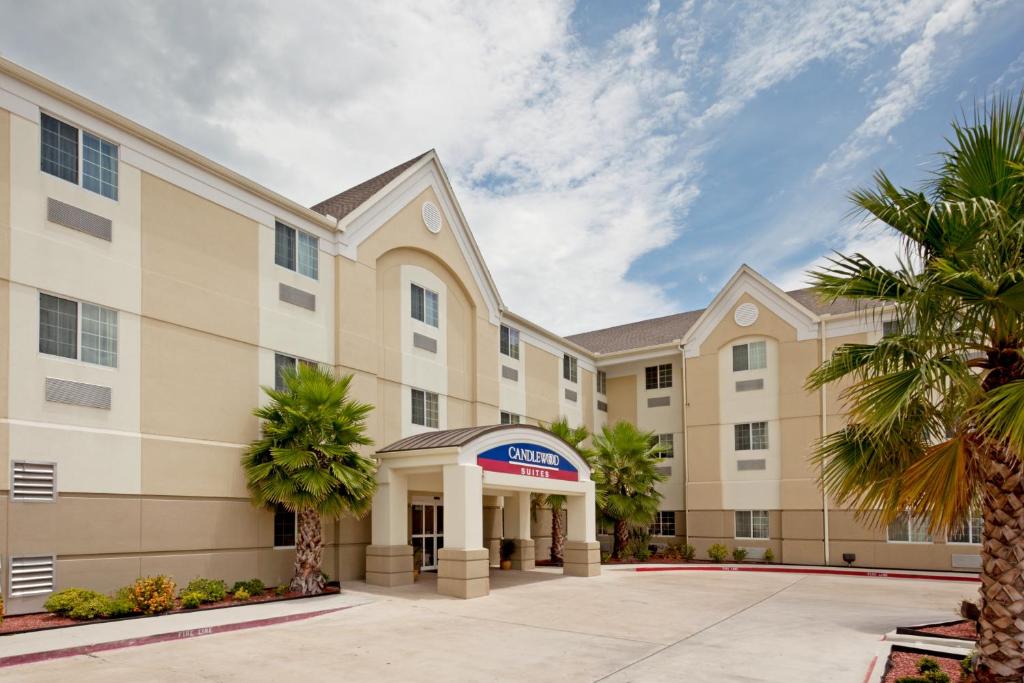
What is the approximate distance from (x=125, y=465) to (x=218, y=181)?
23.8ft

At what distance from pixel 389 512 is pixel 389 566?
142cm

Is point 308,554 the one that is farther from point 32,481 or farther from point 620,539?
point 620,539

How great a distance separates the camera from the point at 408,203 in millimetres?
25922

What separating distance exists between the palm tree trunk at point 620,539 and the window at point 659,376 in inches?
320

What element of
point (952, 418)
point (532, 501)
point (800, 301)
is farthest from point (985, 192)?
point (800, 301)

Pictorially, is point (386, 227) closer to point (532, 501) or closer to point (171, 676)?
point (532, 501)

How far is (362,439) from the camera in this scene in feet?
67.1

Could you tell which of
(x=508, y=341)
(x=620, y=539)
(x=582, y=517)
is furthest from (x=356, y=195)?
(x=620, y=539)

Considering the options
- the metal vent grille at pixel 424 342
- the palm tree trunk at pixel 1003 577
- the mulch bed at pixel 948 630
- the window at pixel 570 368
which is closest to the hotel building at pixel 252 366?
the metal vent grille at pixel 424 342

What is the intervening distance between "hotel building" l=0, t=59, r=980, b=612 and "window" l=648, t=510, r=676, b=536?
58.2 inches

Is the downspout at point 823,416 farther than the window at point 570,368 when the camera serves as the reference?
No

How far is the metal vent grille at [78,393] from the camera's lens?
15.7 metres

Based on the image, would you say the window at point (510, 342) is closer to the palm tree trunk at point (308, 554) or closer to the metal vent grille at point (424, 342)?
the metal vent grille at point (424, 342)

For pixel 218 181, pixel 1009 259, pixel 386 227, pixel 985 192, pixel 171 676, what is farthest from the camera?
pixel 386 227
